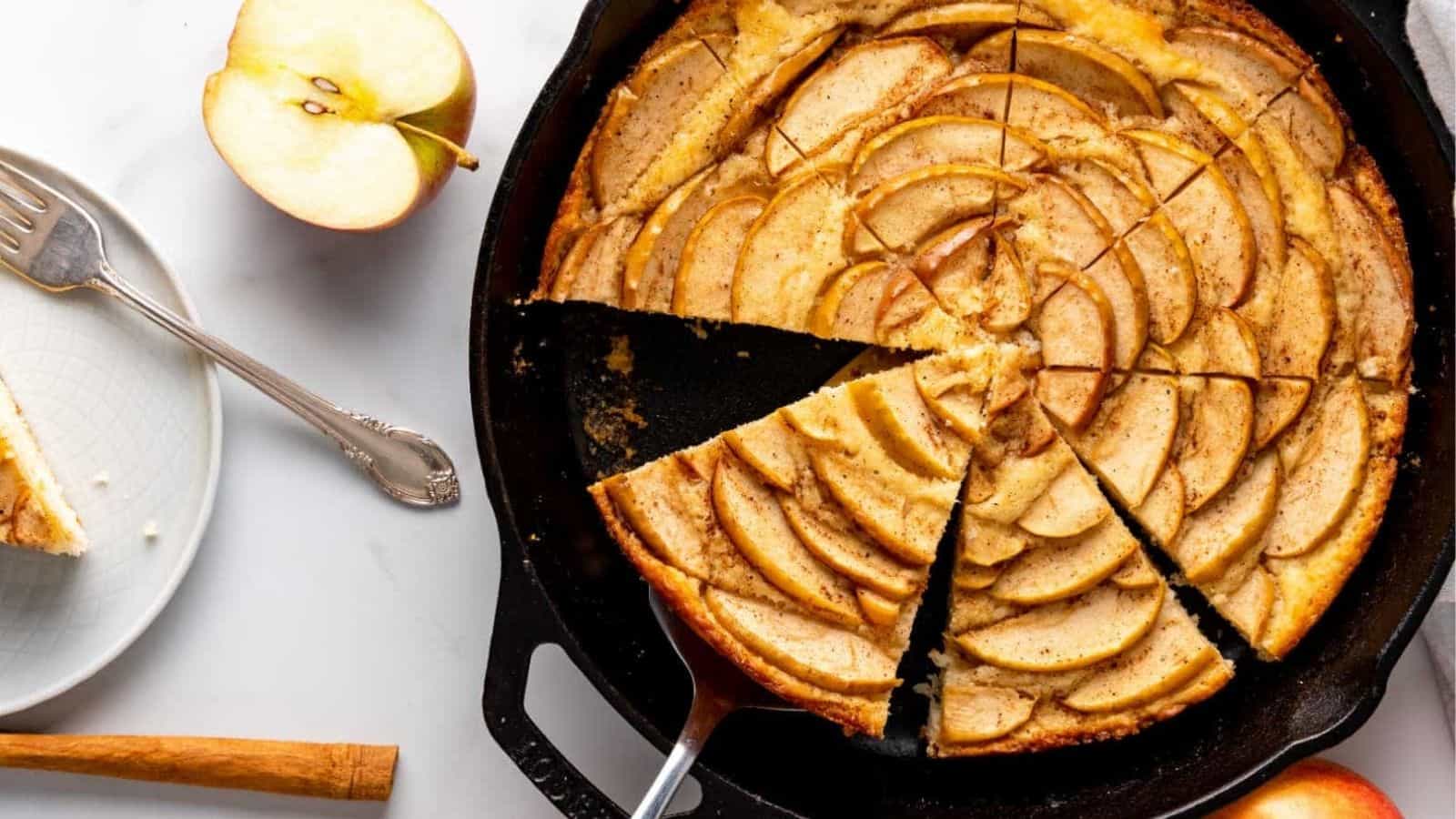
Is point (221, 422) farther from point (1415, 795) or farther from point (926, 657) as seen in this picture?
point (1415, 795)

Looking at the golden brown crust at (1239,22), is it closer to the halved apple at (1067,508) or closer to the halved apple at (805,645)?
the halved apple at (1067,508)

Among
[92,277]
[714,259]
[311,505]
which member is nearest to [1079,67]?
[714,259]

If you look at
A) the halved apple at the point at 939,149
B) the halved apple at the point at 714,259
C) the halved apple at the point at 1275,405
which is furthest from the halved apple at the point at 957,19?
the halved apple at the point at 1275,405

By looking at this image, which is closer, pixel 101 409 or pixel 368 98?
pixel 368 98

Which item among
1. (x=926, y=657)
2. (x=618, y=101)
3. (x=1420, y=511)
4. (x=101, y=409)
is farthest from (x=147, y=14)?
(x=1420, y=511)

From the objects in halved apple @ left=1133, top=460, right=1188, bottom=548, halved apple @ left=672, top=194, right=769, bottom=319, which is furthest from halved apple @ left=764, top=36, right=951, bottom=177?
halved apple @ left=1133, top=460, right=1188, bottom=548
